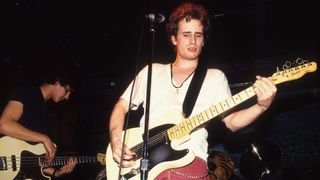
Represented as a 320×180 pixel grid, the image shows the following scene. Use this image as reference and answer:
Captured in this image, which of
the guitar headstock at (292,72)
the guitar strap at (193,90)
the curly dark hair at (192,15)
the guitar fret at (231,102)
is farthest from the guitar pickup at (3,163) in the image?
the guitar headstock at (292,72)

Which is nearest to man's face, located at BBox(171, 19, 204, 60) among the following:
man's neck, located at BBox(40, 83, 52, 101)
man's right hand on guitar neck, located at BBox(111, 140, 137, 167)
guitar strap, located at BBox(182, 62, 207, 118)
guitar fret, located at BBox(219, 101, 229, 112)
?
guitar strap, located at BBox(182, 62, 207, 118)

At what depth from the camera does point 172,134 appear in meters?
2.78

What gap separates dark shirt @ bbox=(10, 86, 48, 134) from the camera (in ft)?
14.2

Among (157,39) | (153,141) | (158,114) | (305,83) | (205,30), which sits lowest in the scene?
(153,141)

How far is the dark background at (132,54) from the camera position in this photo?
456cm

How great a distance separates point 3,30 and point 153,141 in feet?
14.3

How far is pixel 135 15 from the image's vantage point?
5.54 metres

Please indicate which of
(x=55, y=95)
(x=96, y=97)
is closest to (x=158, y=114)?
(x=55, y=95)

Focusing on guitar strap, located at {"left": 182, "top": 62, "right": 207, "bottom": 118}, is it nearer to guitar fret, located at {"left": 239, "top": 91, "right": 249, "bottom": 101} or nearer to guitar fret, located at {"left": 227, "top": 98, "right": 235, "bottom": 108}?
guitar fret, located at {"left": 227, "top": 98, "right": 235, "bottom": 108}

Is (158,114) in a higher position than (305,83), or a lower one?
lower

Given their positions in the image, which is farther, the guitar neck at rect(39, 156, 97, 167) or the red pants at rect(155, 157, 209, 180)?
the guitar neck at rect(39, 156, 97, 167)

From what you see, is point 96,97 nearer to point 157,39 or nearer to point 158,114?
point 157,39

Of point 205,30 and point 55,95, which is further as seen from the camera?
point 55,95

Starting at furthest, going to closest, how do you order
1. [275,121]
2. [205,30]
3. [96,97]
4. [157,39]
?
[96,97]
[157,39]
[275,121]
[205,30]
